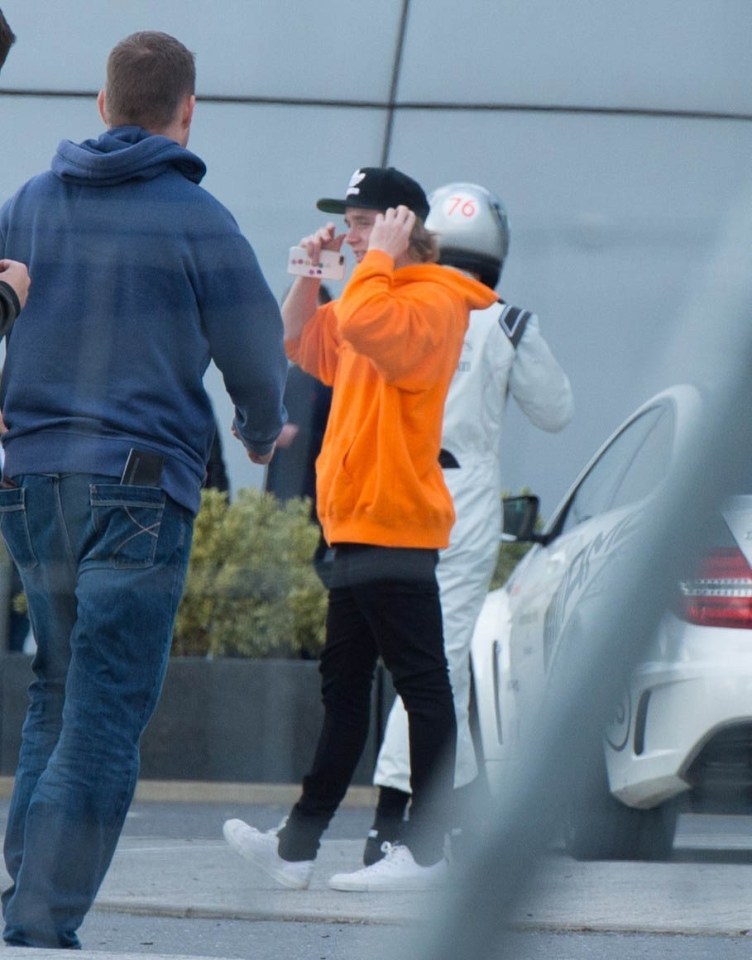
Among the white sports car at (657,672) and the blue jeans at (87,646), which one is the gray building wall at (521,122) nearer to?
the white sports car at (657,672)

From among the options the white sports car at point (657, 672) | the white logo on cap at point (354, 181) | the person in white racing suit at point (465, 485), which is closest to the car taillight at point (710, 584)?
the white sports car at point (657, 672)

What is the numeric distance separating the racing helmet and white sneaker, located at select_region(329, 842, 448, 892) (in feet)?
2.02

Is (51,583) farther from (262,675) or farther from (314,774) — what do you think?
(314,774)

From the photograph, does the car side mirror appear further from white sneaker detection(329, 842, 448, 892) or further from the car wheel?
the car wheel

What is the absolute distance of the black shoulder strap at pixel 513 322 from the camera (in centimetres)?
224

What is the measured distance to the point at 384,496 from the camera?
2.93m

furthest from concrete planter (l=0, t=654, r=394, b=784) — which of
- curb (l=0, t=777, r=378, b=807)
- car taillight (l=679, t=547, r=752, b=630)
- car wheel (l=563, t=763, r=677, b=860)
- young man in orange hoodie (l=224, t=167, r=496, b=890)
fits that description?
car taillight (l=679, t=547, r=752, b=630)

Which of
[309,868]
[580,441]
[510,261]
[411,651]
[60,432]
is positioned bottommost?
[309,868]

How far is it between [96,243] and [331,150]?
271 mm

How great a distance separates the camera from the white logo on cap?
78.6 inches

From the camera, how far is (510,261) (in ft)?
5.74

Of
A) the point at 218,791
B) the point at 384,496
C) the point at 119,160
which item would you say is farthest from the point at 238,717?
the point at 384,496

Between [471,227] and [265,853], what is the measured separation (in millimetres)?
893

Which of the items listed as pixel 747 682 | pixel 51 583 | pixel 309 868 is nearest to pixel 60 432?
pixel 51 583
